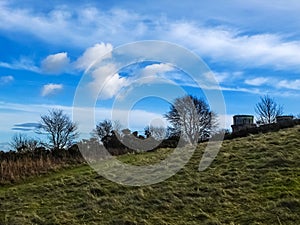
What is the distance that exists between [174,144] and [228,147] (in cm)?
657

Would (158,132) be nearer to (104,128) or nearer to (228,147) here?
(104,128)

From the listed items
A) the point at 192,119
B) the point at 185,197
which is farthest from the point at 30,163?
the point at 192,119

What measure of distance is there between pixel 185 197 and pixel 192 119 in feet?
56.1

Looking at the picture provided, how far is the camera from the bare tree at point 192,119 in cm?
2441

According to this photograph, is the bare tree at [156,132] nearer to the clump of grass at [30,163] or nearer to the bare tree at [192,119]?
the bare tree at [192,119]

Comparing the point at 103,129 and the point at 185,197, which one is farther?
the point at 103,129

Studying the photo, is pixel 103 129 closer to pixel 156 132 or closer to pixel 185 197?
pixel 156 132

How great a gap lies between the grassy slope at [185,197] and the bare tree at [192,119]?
12.2m

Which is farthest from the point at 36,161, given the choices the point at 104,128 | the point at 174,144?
the point at 104,128

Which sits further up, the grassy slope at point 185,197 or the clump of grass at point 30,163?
the clump of grass at point 30,163

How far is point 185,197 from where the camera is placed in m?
8.86

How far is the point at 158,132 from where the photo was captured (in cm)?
2489

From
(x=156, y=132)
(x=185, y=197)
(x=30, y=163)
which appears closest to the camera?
(x=185, y=197)

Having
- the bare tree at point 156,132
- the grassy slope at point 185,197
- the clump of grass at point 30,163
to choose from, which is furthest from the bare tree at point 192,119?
the grassy slope at point 185,197
